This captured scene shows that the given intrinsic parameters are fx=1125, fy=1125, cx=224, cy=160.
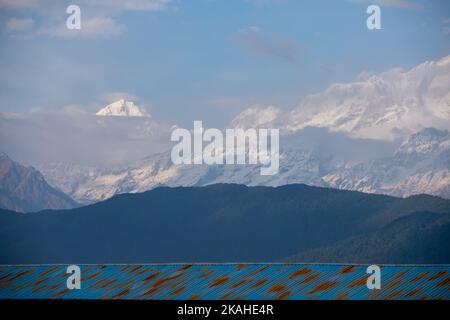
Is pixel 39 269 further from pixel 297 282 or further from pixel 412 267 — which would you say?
pixel 412 267

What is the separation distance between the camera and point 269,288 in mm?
103688

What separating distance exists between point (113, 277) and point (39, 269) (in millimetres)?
9956
